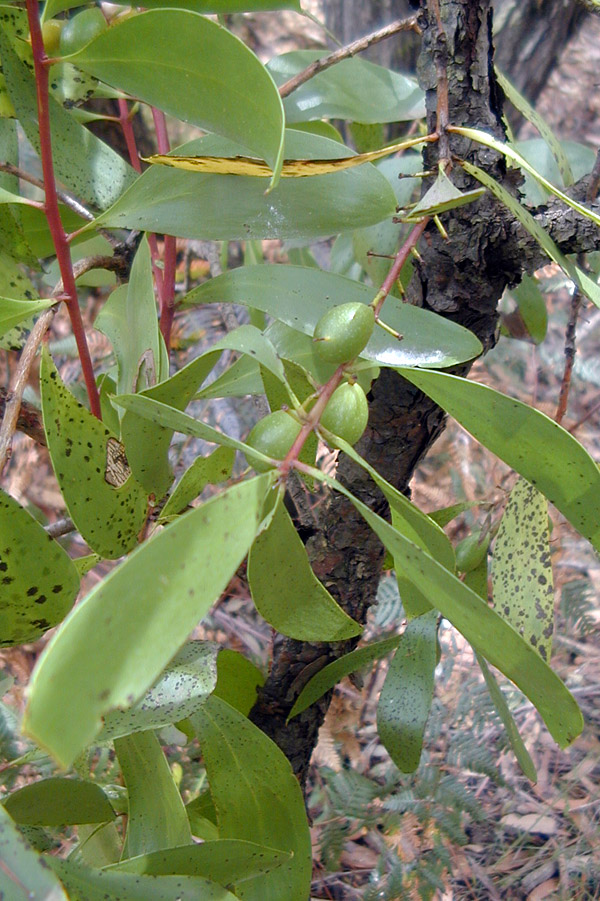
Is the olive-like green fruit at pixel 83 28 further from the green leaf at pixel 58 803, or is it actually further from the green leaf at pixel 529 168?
the green leaf at pixel 58 803

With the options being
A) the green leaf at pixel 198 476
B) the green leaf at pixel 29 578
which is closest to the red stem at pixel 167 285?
the green leaf at pixel 198 476

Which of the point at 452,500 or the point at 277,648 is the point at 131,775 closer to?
the point at 277,648

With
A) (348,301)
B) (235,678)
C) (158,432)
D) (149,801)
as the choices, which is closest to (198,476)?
(158,432)

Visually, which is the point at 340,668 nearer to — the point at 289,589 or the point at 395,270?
the point at 289,589

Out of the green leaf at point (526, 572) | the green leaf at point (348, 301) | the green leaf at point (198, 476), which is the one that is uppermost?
the green leaf at point (348, 301)

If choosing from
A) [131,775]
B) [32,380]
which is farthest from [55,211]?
[32,380]

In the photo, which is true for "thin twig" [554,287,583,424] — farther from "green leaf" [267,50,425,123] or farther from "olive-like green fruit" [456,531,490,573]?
"green leaf" [267,50,425,123]

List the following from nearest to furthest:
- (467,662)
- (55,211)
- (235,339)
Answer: (235,339)
(55,211)
(467,662)

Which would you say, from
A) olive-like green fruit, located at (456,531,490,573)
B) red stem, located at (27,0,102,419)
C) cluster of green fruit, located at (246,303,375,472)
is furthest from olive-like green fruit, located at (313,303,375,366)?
olive-like green fruit, located at (456,531,490,573)
